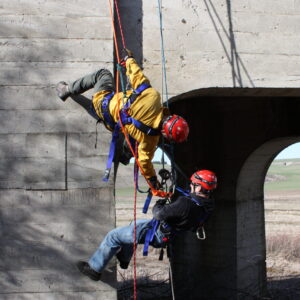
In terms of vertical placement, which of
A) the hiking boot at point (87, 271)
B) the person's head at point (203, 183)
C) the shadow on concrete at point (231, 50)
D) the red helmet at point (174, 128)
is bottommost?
the hiking boot at point (87, 271)

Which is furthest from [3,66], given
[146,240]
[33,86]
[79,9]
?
[146,240]

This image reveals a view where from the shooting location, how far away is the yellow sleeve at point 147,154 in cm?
488

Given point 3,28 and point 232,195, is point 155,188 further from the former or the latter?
point 232,195

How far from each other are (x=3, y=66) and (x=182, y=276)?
7120 mm

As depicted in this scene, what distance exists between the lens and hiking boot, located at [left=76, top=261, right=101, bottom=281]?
16.9 ft

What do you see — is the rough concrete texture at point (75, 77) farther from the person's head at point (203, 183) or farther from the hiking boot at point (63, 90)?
the person's head at point (203, 183)

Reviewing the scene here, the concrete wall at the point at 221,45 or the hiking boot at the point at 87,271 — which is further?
the concrete wall at the point at 221,45

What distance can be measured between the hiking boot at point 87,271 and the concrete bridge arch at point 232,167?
5.05m

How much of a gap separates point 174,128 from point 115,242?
57.3 inches

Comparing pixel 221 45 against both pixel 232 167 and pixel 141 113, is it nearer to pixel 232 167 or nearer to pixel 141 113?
pixel 141 113

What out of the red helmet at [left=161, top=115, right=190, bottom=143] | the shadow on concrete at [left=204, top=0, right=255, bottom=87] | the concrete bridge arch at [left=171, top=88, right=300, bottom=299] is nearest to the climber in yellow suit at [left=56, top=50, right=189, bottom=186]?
the red helmet at [left=161, top=115, right=190, bottom=143]

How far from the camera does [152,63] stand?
5562mm

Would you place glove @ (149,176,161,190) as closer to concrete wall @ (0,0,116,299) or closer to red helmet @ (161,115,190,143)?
red helmet @ (161,115,190,143)

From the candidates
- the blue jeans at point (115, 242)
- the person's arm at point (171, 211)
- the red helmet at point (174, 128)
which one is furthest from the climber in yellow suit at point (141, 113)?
the blue jeans at point (115, 242)
